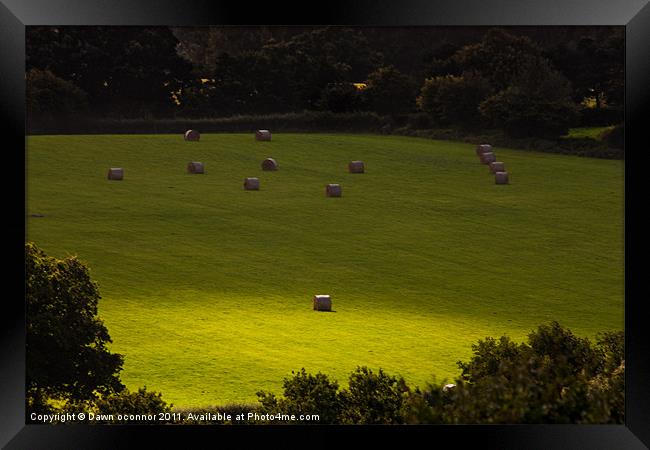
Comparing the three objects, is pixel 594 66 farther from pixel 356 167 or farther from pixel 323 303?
pixel 323 303

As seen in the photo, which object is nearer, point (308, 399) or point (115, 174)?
point (308, 399)

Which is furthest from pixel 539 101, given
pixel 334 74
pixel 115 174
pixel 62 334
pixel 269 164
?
pixel 62 334

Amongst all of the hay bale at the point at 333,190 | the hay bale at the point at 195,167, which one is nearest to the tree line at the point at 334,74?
the hay bale at the point at 195,167

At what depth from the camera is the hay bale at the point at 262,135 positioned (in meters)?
36.0

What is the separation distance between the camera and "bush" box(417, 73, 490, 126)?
31719 millimetres

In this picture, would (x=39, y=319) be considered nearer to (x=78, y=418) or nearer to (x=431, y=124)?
(x=78, y=418)

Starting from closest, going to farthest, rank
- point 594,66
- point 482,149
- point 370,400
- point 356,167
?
1. point 370,400
2. point 594,66
3. point 482,149
4. point 356,167

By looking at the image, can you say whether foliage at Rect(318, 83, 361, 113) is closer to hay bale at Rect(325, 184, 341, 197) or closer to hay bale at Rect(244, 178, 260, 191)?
hay bale at Rect(325, 184, 341, 197)

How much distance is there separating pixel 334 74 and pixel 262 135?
5.81 m

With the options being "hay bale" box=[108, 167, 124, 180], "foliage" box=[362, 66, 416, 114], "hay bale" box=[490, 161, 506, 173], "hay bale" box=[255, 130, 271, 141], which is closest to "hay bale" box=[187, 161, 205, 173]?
"hay bale" box=[108, 167, 124, 180]

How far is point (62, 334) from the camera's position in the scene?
1358cm

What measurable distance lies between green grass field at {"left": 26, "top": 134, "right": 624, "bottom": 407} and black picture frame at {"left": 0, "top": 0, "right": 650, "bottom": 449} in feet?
31.9

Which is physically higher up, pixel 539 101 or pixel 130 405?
pixel 539 101

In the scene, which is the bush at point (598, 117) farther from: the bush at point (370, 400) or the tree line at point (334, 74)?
the bush at point (370, 400)
